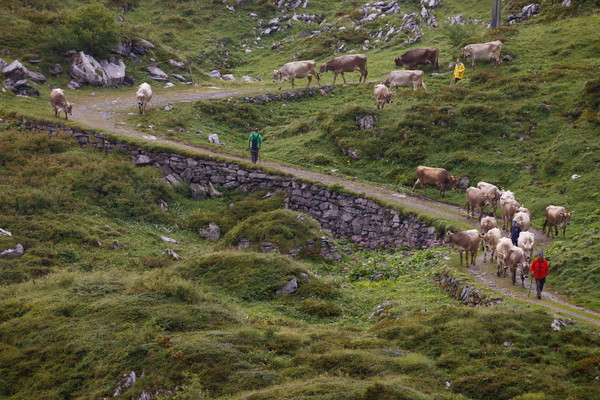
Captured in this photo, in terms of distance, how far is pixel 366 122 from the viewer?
1587 inches

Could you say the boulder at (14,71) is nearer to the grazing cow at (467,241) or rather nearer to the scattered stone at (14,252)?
the scattered stone at (14,252)

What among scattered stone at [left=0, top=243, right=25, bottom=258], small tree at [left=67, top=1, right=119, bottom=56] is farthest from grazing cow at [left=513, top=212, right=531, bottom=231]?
small tree at [left=67, top=1, right=119, bottom=56]

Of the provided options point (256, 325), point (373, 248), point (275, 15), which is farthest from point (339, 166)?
point (275, 15)

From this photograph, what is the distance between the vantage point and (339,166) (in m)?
37.8

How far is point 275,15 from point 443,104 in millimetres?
42396

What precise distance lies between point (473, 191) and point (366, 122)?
12252 mm

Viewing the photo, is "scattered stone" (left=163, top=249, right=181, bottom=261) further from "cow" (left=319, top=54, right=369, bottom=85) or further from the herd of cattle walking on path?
"cow" (left=319, top=54, right=369, bottom=85)

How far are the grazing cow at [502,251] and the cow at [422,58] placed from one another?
30065mm

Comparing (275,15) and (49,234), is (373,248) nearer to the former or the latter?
(49,234)

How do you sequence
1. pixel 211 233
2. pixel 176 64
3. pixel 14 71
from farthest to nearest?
pixel 176 64 → pixel 14 71 → pixel 211 233

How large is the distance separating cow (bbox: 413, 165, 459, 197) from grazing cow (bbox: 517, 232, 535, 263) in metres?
10.6

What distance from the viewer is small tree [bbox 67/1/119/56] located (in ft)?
155

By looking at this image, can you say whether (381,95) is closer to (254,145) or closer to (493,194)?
(254,145)

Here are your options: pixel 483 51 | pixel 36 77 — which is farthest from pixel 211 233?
pixel 483 51
